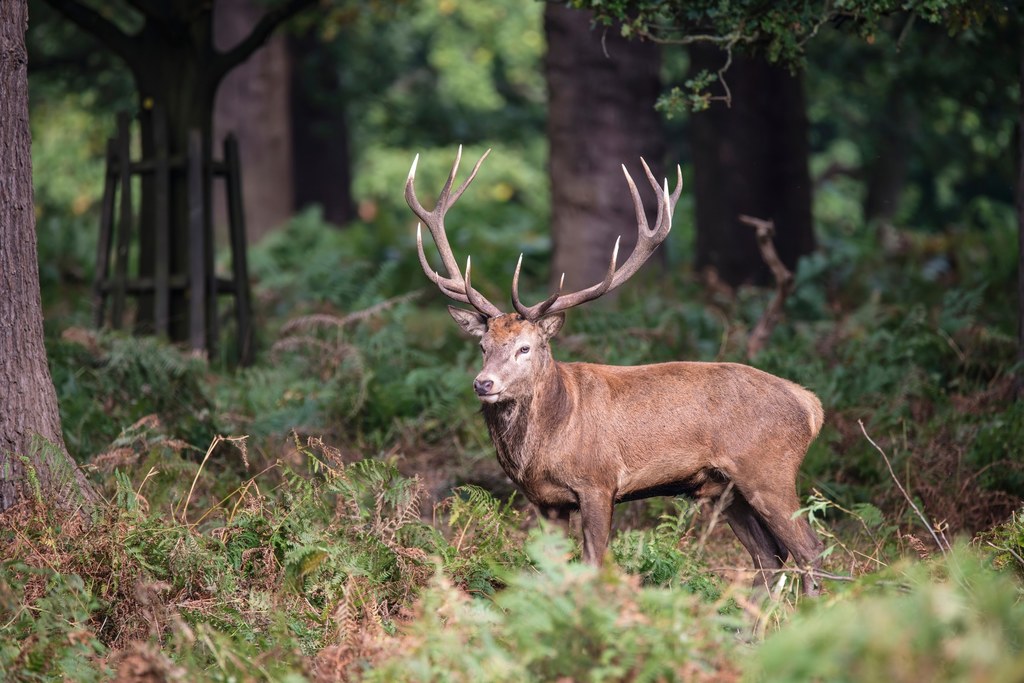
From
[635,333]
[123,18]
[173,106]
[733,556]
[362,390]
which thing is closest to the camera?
[733,556]

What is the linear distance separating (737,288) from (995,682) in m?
9.79

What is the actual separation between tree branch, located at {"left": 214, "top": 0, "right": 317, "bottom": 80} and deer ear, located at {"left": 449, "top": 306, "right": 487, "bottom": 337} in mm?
4484

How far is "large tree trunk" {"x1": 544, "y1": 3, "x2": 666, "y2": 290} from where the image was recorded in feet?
36.2

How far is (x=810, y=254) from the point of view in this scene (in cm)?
1277

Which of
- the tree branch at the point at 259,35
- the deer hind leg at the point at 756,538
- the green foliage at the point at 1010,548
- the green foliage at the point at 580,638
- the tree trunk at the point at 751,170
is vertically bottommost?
the deer hind leg at the point at 756,538

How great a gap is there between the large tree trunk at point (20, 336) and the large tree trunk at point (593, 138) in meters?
5.79

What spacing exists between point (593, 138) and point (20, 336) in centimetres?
635

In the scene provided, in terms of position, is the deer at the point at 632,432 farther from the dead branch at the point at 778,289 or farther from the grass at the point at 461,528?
the dead branch at the point at 778,289

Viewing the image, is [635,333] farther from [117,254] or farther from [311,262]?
[311,262]

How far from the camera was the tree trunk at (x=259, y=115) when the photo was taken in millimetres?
17219

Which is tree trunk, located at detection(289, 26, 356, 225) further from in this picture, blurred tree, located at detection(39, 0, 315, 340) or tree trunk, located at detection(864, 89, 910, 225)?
tree trunk, located at detection(864, 89, 910, 225)

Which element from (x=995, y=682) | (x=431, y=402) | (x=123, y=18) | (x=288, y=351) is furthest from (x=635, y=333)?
Answer: (x=123, y=18)

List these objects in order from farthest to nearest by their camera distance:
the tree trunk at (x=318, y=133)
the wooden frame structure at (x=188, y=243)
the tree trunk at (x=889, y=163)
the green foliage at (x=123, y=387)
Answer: the tree trunk at (x=889, y=163) → the tree trunk at (x=318, y=133) → the wooden frame structure at (x=188, y=243) → the green foliage at (x=123, y=387)

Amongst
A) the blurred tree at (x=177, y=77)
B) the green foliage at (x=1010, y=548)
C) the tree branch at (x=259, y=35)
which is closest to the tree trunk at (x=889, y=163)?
the tree branch at (x=259, y=35)
